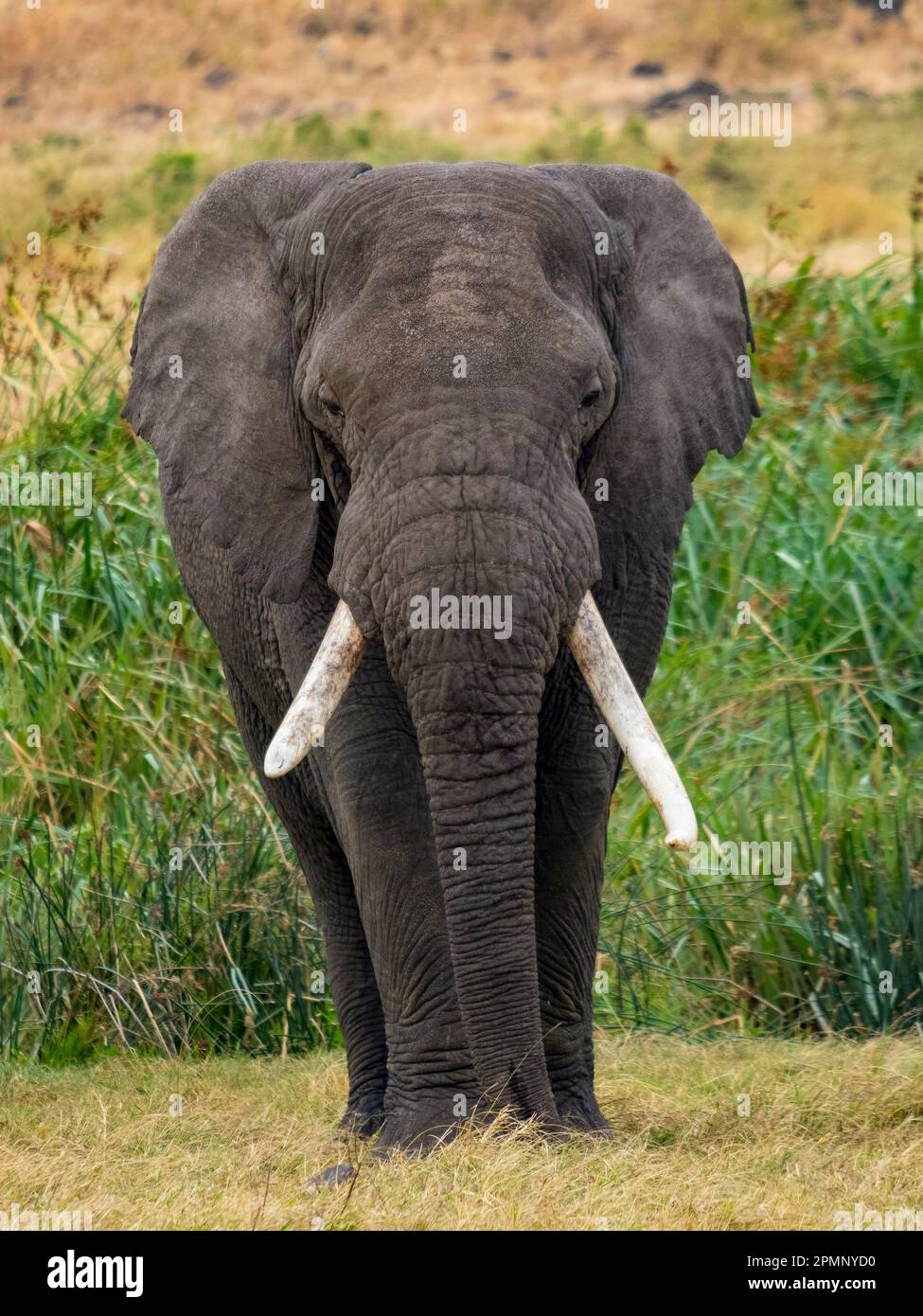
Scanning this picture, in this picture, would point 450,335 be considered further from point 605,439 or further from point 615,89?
point 615,89

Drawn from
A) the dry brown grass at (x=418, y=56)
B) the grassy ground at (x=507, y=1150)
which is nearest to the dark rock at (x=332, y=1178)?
the grassy ground at (x=507, y=1150)

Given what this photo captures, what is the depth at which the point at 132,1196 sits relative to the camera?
16.7 feet

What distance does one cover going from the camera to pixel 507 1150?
4.90 metres

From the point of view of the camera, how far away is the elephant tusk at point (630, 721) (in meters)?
4.73

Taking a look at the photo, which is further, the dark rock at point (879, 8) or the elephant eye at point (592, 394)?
the dark rock at point (879, 8)

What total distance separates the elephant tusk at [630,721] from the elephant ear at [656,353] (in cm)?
50

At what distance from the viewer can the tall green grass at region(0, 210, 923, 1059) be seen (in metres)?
7.46

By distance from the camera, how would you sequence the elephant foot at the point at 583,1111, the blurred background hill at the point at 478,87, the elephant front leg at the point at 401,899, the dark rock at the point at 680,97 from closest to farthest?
the elephant front leg at the point at 401,899 < the elephant foot at the point at 583,1111 < the blurred background hill at the point at 478,87 < the dark rock at the point at 680,97

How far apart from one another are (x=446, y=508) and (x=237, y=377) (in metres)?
1.10

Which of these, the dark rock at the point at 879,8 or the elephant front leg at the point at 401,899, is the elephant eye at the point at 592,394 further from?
the dark rock at the point at 879,8

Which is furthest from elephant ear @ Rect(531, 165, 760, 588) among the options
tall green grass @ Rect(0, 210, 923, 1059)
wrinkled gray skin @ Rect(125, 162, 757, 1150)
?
tall green grass @ Rect(0, 210, 923, 1059)

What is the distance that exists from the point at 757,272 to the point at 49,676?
9.52 meters

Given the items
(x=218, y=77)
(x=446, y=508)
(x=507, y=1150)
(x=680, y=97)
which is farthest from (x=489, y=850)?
(x=218, y=77)

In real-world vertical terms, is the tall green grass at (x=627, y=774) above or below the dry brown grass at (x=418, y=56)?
below
